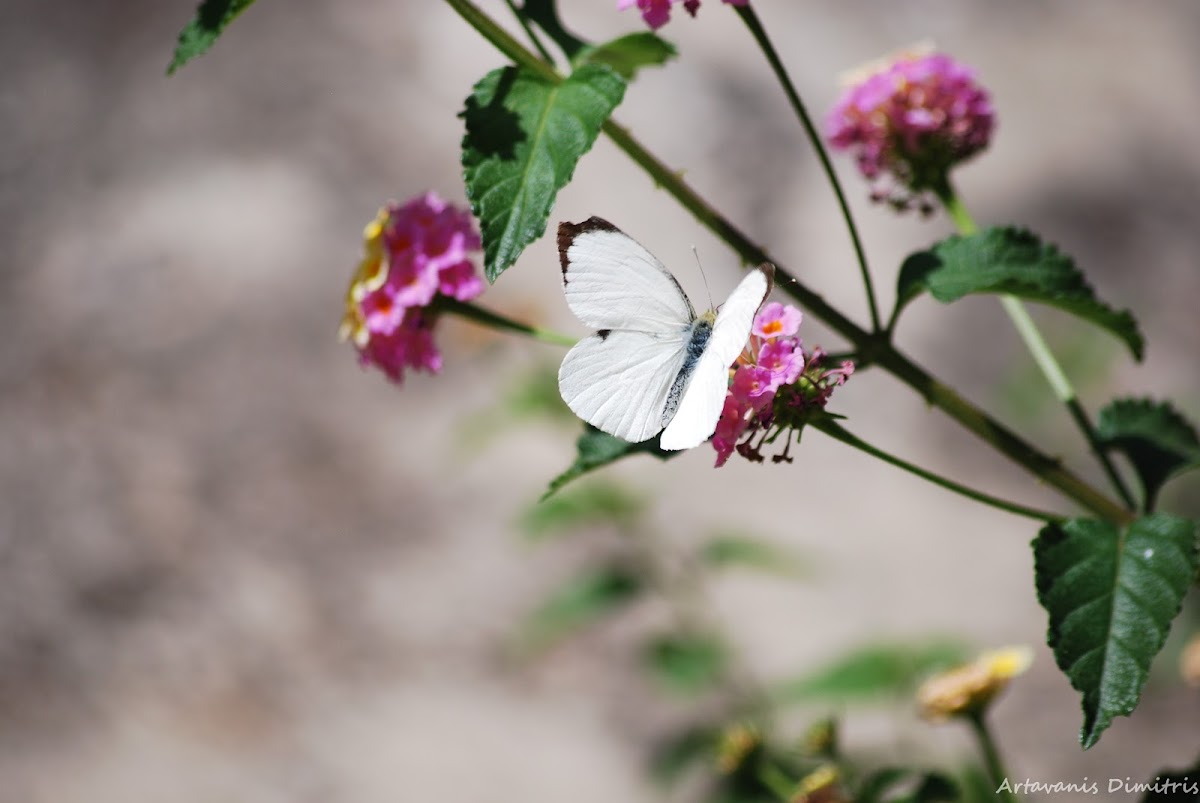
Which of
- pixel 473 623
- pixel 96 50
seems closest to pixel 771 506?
pixel 473 623

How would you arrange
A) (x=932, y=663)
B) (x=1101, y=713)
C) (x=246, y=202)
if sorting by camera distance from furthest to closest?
(x=246, y=202)
(x=932, y=663)
(x=1101, y=713)

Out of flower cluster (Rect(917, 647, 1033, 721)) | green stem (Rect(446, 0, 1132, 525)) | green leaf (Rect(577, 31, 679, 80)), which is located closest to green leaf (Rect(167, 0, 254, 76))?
green stem (Rect(446, 0, 1132, 525))

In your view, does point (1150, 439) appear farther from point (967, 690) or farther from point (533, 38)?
point (533, 38)

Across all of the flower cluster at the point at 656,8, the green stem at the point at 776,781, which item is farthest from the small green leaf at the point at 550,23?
the green stem at the point at 776,781

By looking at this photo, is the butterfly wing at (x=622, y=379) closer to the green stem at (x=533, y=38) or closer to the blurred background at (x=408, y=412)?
the green stem at (x=533, y=38)

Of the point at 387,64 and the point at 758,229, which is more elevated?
the point at 387,64

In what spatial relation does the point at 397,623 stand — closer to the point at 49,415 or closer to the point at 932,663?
the point at 49,415
